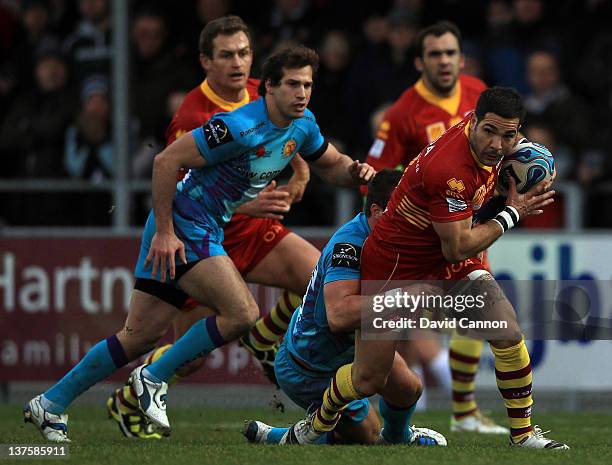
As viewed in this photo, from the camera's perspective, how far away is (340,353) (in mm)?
8164

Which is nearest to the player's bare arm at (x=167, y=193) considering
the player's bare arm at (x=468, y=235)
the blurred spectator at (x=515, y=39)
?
the player's bare arm at (x=468, y=235)

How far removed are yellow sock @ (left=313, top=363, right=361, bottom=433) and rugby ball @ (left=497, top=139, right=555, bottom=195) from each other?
1.32 meters

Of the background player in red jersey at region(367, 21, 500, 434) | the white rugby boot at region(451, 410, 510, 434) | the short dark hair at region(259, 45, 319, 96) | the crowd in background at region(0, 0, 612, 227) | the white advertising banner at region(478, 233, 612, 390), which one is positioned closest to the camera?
the short dark hair at region(259, 45, 319, 96)

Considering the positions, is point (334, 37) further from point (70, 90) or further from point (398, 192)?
point (398, 192)

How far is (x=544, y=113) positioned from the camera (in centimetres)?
1234

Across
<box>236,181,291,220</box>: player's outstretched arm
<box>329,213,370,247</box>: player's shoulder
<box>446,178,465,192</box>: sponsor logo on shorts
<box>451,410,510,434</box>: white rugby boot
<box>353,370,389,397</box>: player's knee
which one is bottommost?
<box>451,410,510,434</box>: white rugby boot

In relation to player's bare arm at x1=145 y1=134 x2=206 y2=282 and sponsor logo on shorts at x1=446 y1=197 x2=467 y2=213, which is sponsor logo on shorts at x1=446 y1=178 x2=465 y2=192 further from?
player's bare arm at x1=145 y1=134 x2=206 y2=282

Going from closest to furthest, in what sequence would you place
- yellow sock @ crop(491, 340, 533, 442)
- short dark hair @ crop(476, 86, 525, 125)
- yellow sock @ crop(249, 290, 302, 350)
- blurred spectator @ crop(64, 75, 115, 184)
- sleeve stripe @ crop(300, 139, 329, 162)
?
short dark hair @ crop(476, 86, 525, 125)
yellow sock @ crop(491, 340, 533, 442)
sleeve stripe @ crop(300, 139, 329, 162)
yellow sock @ crop(249, 290, 302, 350)
blurred spectator @ crop(64, 75, 115, 184)

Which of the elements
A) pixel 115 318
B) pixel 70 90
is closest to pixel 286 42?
pixel 70 90

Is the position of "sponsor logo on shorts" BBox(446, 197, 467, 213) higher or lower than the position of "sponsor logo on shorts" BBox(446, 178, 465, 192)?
lower

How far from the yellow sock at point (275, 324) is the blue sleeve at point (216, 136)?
143 cm

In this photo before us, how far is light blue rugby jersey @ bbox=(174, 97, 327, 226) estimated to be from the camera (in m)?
8.12

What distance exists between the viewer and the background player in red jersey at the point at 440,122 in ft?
31.7

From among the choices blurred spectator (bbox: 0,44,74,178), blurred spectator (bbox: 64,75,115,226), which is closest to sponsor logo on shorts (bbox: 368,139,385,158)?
blurred spectator (bbox: 64,75,115,226)
